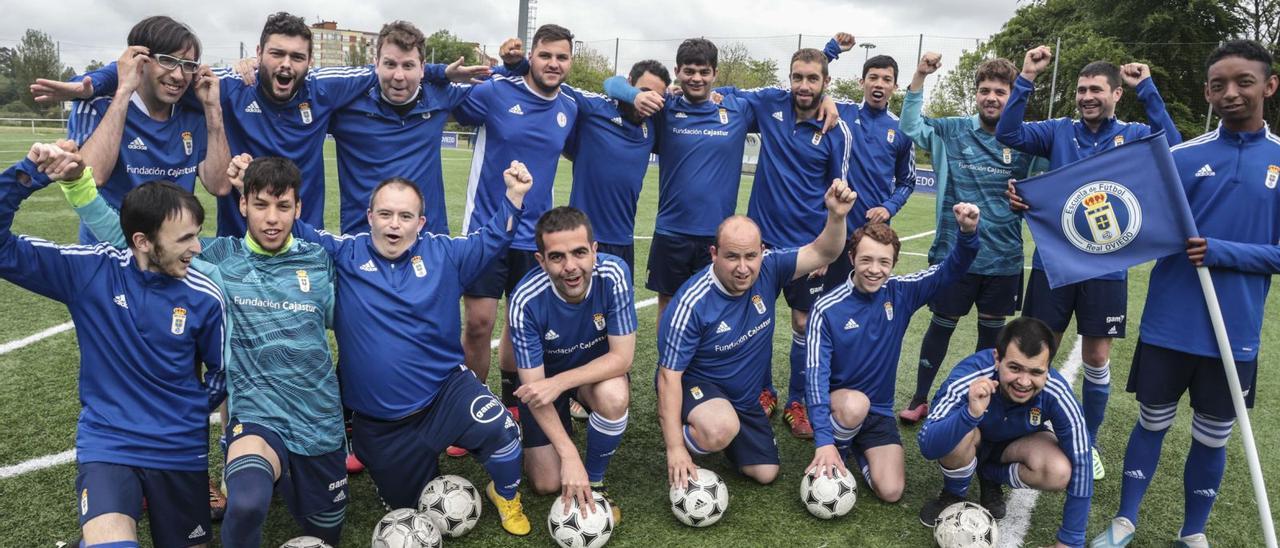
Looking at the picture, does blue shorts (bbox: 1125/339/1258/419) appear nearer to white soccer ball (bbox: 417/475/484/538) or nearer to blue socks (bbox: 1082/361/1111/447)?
blue socks (bbox: 1082/361/1111/447)

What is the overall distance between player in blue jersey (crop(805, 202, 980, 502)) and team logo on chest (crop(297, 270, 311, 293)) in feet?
8.13

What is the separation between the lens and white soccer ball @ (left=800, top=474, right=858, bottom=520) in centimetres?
383

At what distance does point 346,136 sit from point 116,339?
1.75m

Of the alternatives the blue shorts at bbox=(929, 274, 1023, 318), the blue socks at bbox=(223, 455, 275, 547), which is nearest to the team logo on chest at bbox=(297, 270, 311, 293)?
the blue socks at bbox=(223, 455, 275, 547)

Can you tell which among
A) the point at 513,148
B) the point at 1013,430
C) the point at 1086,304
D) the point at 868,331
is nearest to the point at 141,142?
the point at 513,148

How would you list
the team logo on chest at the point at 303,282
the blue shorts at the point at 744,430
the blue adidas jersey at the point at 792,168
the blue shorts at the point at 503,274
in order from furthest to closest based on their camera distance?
the blue adidas jersey at the point at 792,168, the blue shorts at the point at 503,274, the blue shorts at the point at 744,430, the team logo on chest at the point at 303,282

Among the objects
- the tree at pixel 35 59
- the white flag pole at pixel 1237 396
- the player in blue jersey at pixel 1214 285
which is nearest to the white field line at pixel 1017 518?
the player in blue jersey at pixel 1214 285

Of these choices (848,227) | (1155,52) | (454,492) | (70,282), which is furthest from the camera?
(1155,52)

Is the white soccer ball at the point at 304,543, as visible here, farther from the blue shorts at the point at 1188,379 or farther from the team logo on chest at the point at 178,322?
the blue shorts at the point at 1188,379

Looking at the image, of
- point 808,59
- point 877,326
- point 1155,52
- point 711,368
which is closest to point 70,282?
point 711,368

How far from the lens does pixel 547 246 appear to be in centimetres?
377

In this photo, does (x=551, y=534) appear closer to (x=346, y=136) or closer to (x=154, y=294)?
(x=154, y=294)

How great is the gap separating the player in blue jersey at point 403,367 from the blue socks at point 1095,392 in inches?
133

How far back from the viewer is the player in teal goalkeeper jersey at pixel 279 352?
10.7 feet
